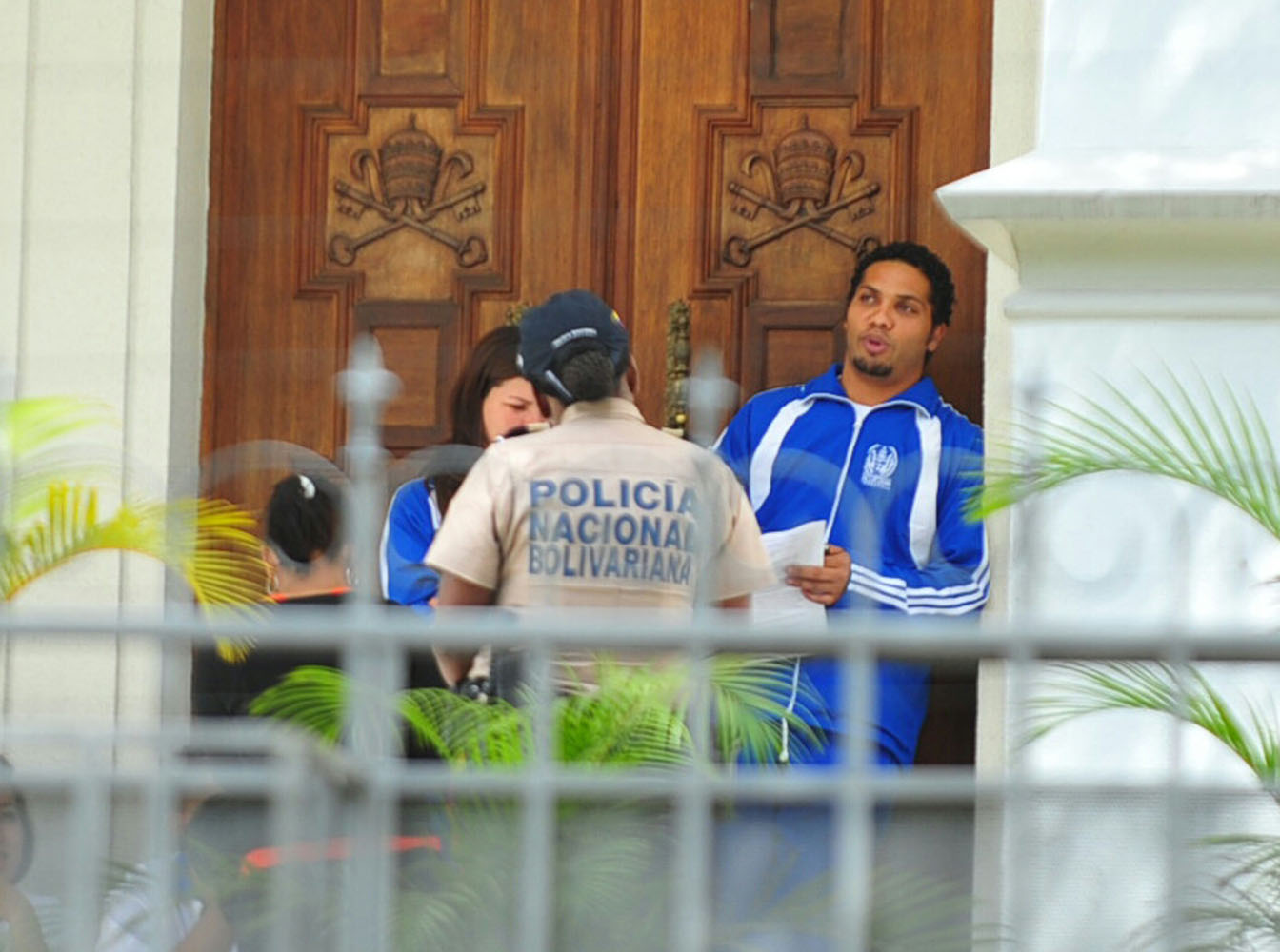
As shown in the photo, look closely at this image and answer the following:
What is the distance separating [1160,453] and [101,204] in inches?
105

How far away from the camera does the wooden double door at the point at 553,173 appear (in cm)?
595

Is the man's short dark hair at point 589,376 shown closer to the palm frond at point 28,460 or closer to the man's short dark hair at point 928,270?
the palm frond at point 28,460

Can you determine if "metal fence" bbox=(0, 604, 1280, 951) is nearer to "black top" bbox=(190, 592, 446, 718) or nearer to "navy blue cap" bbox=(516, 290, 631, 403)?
"black top" bbox=(190, 592, 446, 718)

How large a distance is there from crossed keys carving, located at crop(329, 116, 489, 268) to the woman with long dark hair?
109cm

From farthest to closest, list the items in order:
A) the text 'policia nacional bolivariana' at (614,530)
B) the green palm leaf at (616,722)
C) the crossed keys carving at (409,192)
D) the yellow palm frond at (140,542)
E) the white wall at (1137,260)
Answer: the crossed keys carving at (409,192) → the white wall at (1137,260) → the yellow palm frond at (140,542) → the text 'policia nacional bolivariana' at (614,530) → the green palm leaf at (616,722)

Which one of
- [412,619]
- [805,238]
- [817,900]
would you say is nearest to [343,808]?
[412,619]

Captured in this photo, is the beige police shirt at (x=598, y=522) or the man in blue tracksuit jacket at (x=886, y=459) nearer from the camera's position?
the beige police shirt at (x=598, y=522)

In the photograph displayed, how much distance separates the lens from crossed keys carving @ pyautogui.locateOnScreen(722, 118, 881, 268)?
596 centimetres

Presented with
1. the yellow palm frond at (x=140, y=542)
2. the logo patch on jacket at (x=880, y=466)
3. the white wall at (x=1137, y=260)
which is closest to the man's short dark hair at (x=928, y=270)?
the white wall at (x=1137, y=260)

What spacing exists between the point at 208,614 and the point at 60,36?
2056 millimetres

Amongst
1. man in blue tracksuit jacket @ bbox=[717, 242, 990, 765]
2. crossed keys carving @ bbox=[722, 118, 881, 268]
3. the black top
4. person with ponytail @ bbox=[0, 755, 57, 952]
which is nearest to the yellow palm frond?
the black top

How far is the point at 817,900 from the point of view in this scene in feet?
9.91

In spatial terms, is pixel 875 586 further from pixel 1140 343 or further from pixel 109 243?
pixel 109 243

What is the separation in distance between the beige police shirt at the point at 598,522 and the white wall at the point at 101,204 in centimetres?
205
